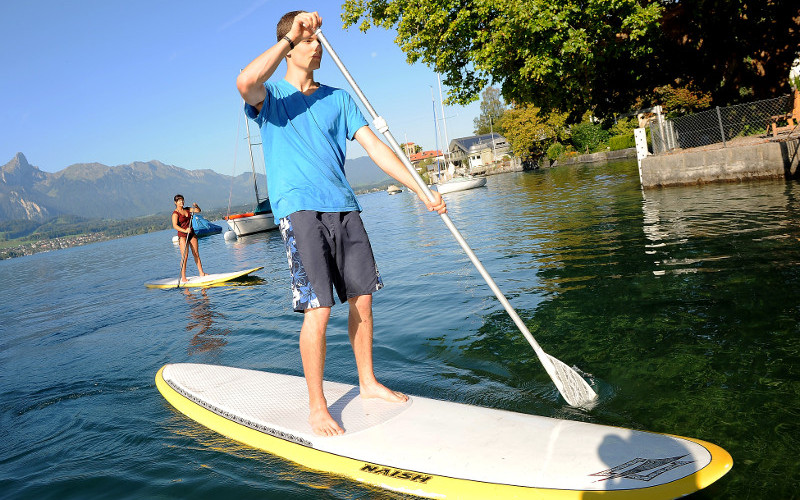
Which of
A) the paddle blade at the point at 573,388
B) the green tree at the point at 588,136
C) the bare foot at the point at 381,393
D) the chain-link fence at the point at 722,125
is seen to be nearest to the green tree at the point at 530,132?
the green tree at the point at 588,136

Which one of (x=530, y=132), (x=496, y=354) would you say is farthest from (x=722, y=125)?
(x=530, y=132)

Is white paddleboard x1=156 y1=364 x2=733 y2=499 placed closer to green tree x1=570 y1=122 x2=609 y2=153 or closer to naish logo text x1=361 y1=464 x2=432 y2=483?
naish logo text x1=361 y1=464 x2=432 y2=483

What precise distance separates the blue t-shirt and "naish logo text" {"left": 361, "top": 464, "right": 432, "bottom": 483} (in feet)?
5.06

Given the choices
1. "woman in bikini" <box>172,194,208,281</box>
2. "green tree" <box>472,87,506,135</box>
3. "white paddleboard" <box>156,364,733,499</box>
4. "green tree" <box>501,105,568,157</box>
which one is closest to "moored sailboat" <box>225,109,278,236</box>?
"woman in bikini" <box>172,194,208,281</box>

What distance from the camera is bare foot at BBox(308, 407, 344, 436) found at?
3.36 meters

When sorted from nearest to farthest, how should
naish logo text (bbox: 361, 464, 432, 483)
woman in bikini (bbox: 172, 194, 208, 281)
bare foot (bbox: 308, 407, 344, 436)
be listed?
naish logo text (bbox: 361, 464, 432, 483)
bare foot (bbox: 308, 407, 344, 436)
woman in bikini (bbox: 172, 194, 208, 281)

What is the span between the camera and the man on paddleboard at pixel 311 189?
11.1 feet

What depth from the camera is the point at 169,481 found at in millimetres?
3254

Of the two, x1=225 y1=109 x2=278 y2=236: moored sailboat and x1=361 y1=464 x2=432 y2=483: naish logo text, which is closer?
x1=361 y1=464 x2=432 y2=483: naish logo text

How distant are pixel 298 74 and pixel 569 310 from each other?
3923mm

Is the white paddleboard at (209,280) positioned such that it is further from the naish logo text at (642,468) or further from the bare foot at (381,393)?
the naish logo text at (642,468)

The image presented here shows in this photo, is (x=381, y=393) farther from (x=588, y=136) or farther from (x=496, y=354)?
(x=588, y=136)

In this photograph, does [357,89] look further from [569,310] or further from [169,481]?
[569,310]

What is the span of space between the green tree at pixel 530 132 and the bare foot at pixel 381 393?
61.2 metres
